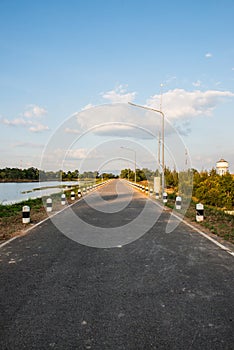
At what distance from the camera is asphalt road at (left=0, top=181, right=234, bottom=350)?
3.13 metres

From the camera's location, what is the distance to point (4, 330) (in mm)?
3299

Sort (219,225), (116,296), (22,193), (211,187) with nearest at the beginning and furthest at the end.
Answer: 1. (116,296)
2. (219,225)
3. (211,187)
4. (22,193)

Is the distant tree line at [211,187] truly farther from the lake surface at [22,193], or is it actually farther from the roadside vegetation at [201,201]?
the lake surface at [22,193]

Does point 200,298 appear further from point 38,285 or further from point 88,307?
point 38,285

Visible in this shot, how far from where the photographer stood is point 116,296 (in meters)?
4.24

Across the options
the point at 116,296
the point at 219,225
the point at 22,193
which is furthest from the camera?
the point at 22,193

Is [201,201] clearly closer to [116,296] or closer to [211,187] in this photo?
[211,187]

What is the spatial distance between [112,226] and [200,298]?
6.26 m

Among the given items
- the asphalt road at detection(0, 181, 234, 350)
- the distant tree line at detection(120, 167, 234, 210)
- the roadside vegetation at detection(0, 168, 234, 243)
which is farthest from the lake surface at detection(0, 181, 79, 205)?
the asphalt road at detection(0, 181, 234, 350)

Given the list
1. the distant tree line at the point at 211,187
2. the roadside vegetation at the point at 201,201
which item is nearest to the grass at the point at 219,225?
the roadside vegetation at the point at 201,201

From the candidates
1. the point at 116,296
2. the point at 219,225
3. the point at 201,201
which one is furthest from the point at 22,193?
the point at 116,296

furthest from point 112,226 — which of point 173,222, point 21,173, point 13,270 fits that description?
point 21,173

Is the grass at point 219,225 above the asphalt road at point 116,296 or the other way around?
the other way around

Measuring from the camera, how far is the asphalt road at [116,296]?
10.3ft
